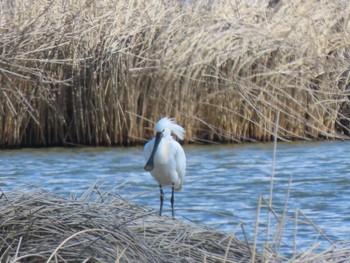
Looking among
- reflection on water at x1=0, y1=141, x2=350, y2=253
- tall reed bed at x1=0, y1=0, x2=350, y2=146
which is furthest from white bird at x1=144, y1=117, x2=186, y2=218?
tall reed bed at x1=0, y1=0, x2=350, y2=146

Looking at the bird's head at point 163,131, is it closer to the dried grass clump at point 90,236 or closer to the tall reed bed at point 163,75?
the dried grass clump at point 90,236

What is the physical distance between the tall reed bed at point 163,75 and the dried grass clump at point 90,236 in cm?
737

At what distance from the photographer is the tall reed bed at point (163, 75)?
12.5 m

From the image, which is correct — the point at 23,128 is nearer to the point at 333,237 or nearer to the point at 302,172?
the point at 302,172

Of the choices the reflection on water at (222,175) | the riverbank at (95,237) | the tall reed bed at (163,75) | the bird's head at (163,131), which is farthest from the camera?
the tall reed bed at (163,75)

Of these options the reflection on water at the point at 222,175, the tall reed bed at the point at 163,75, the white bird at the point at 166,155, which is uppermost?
the tall reed bed at the point at 163,75

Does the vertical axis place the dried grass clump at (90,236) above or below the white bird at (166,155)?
below

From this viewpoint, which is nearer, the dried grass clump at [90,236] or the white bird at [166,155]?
the dried grass clump at [90,236]

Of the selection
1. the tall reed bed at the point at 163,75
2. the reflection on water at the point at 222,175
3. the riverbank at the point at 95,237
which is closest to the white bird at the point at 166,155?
the reflection on water at the point at 222,175

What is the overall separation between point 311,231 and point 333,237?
0.29 meters

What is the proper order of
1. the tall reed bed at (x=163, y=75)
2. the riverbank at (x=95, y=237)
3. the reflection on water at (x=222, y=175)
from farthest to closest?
the tall reed bed at (x=163, y=75)
the reflection on water at (x=222, y=175)
the riverbank at (x=95, y=237)

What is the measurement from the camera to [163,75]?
1263 centimetres

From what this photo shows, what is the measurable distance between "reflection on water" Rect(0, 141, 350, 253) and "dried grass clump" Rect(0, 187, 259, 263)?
125 inches

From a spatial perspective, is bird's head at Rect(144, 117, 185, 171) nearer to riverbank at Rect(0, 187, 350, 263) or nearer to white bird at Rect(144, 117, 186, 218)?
white bird at Rect(144, 117, 186, 218)
